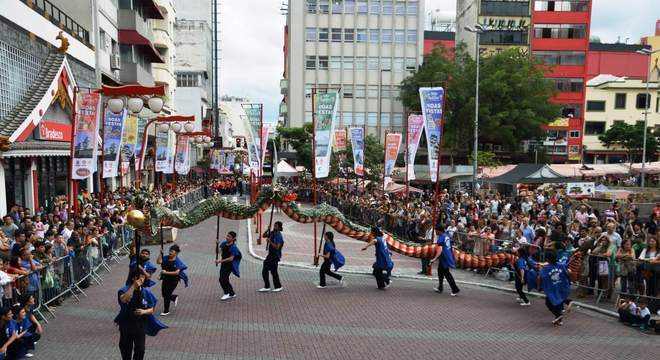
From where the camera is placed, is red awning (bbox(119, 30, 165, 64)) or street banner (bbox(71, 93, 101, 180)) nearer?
street banner (bbox(71, 93, 101, 180))

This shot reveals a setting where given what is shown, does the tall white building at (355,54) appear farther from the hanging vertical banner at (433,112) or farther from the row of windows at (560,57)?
the hanging vertical banner at (433,112)

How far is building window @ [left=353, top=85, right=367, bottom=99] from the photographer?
2104 inches

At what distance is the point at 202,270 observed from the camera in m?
14.7

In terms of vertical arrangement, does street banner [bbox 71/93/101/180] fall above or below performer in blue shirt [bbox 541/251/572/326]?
above

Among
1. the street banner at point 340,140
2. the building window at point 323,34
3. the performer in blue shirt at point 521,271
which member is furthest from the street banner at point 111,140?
the building window at point 323,34

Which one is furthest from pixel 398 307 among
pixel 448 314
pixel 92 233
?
pixel 92 233

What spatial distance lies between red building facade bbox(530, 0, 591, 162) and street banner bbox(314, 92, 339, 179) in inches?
1589

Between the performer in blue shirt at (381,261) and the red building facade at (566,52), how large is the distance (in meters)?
43.9

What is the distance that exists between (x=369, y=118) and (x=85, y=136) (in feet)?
135

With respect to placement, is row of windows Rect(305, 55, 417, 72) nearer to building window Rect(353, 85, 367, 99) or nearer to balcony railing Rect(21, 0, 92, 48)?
building window Rect(353, 85, 367, 99)

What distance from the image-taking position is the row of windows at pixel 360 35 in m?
52.8

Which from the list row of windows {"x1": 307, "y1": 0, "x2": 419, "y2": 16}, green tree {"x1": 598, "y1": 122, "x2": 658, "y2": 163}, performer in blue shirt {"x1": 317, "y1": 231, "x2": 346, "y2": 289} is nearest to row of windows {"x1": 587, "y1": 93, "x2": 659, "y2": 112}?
green tree {"x1": 598, "y1": 122, "x2": 658, "y2": 163}

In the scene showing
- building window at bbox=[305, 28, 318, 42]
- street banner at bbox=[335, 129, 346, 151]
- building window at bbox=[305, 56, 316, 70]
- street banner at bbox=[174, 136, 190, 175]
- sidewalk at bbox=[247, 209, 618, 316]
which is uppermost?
building window at bbox=[305, 28, 318, 42]

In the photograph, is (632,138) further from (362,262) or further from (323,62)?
(362,262)
